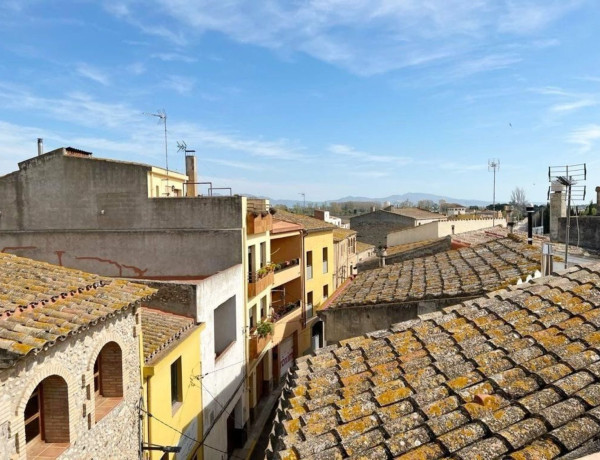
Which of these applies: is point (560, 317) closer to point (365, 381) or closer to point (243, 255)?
point (365, 381)

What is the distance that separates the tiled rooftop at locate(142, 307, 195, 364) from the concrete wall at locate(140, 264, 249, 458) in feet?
1.27

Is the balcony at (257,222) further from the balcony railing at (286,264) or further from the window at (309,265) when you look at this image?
the window at (309,265)

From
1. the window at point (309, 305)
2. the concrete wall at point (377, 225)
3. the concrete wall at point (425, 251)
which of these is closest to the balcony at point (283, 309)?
the window at point (309, 305)

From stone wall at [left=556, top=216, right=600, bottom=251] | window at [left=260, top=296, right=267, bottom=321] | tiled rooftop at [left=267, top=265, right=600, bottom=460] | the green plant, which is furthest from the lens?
window at [left=260, top=296, right=267, bottom=321]

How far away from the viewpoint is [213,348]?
15188 millimetres

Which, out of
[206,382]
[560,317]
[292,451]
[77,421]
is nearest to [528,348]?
[560,317]

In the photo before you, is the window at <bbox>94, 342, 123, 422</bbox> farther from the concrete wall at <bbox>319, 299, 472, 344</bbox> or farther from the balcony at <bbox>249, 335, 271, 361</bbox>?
the balcony at <bbox>249, 335, 271, 361</bbox>

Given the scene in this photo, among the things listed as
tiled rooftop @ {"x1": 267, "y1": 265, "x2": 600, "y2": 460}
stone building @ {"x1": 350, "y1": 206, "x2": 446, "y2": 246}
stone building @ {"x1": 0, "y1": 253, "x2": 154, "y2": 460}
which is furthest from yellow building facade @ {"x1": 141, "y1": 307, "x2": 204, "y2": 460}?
stone building @ {"x1": 350, "y1": 206, "x2": 446, "y2": 246}

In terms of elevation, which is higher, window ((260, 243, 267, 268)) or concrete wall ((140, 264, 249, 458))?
window ((260, 243, 267, 268))

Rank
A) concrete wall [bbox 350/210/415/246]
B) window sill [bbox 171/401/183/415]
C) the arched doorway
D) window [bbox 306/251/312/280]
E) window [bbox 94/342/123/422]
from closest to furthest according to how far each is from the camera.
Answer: window [bbox 94/342/123/422], window sill [bbox 171/401/183/415], window [bbox 306/251/312/280], the arched doorway, concrete wall [bbox 350/210/415/246]

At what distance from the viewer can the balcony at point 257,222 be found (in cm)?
1955

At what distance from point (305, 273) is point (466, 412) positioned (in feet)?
77.5

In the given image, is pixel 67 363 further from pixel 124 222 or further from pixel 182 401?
pixel 124 222

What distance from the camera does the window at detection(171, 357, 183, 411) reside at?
12138 mm
